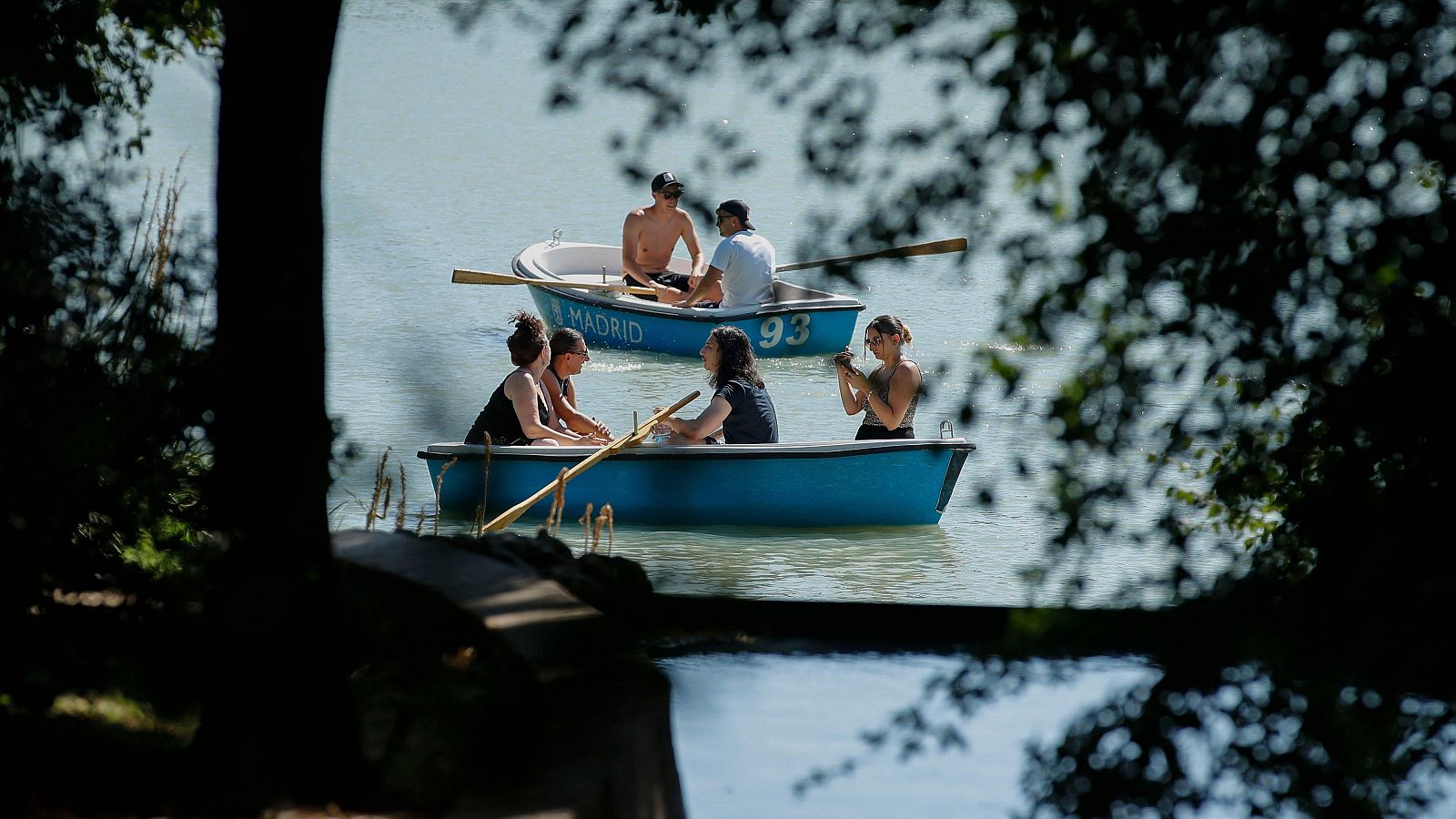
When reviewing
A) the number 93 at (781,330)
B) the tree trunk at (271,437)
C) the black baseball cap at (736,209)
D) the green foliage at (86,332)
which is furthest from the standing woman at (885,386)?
the tree trunk at (271,437)

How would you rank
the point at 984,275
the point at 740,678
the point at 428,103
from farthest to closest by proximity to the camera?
the point at 428,103 → the point at 984,275 → the point at 740,678

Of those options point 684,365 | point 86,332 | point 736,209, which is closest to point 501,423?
point 736,209

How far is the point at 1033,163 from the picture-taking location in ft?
Answer: 9.49

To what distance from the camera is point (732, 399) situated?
8508 mm

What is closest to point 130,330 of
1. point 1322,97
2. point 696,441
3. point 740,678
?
point 740,678

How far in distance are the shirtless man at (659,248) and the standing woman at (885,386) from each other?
4.60 m

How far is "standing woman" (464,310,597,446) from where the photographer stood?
8.28m

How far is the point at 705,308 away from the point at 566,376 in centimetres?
446

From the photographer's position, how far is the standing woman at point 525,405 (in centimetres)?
828

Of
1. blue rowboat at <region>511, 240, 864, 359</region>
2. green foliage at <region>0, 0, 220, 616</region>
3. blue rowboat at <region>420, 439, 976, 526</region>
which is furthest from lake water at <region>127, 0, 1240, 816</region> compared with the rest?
green foliage at <region>0, 0, 220, 616</region>

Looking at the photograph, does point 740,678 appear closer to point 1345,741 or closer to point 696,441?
point 1345,741

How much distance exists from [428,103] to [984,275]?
13.2 metres

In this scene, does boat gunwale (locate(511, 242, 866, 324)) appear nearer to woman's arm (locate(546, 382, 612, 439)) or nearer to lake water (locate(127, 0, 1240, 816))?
lake water (locate(127, 0, 1240, 816))

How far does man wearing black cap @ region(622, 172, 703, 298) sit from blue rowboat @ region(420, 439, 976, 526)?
4.46 meters
